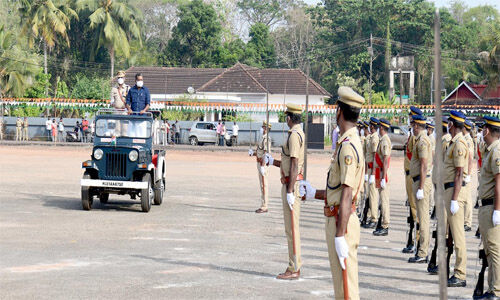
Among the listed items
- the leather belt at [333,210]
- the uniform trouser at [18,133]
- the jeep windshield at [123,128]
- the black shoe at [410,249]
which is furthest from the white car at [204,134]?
the leather belt at [333,210]

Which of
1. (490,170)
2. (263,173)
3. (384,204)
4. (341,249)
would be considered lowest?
(384,204)

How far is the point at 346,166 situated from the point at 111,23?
66.0 m

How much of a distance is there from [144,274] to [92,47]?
65007 mm

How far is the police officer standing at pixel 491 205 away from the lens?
805 centimetres

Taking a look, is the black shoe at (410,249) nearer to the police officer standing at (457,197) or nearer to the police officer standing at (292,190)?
the police officer standing at (457,197)

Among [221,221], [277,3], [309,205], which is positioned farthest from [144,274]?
[277,3]

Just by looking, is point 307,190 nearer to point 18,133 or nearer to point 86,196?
A: point 86,196

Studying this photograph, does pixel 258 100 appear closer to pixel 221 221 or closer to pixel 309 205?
pixel 309 205

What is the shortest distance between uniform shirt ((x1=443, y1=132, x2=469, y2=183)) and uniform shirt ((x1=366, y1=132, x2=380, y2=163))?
16.7 feet

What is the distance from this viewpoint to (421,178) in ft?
34.6

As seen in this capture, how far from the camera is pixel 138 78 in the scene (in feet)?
54.4

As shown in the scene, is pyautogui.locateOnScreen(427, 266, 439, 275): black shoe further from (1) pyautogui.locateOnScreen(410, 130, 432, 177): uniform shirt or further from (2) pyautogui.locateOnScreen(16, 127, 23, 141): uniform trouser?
(2) pyautogui.locateOnScreen(16, 127, 23, 141): uniform trouser

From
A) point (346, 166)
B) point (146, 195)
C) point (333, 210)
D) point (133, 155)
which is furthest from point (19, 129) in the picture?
point (346, 166)

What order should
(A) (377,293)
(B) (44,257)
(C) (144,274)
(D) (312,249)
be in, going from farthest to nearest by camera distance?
(D) (312,249), (B) (44,257), (C) (144,274), (A) (377,293)
